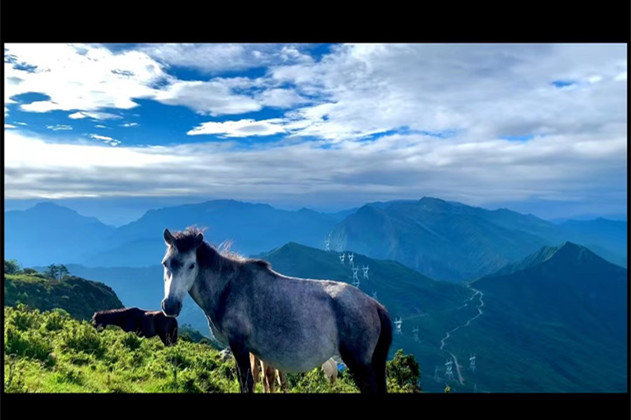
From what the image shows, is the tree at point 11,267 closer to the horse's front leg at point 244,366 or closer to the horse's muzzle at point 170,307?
the horse's muzzle at point 170,307

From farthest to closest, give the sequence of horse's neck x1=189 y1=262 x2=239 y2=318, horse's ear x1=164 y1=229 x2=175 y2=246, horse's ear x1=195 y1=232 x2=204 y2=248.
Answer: horse's neck x1=189 y1=262 x2=239 y2=318 < horse's ear x1=195 y1=232 x2=204 y2=248 < horse's ear x1=164 y1=229 x2=175 y2=246

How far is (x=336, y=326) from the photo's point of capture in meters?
6.88

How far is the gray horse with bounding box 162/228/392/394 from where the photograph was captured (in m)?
6.81

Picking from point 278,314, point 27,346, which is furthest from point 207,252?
point 27,346

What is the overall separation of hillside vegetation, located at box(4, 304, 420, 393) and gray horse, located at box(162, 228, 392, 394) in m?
1.76

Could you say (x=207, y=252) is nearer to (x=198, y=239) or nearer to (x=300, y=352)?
(x=198, y=239)

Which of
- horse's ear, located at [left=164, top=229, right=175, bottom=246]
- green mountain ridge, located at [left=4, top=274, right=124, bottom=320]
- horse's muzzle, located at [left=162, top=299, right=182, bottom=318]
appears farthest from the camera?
green mountain ridge, located at [left=4, top=274, right=124, bottom=320]

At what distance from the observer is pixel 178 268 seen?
6832 millimetres

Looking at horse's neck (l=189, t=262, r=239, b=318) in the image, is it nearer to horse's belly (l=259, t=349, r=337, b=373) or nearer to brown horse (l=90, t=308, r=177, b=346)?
horse's belly (l=259, t=349, r=337, b=373)

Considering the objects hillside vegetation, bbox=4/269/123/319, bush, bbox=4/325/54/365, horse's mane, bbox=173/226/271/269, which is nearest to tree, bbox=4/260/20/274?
hillside vegetation, bbox=4/269/123/319
